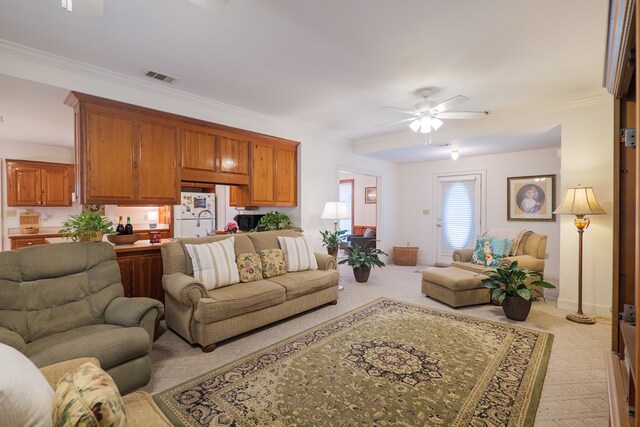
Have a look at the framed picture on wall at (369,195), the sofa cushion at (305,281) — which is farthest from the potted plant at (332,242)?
the framed picture on wall at (369,195)

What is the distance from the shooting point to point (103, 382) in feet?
3.08

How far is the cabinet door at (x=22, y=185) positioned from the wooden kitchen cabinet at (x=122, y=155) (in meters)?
3.52

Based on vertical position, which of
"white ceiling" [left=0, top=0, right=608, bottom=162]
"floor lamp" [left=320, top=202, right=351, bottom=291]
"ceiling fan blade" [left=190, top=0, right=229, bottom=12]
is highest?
"white ceiling" [left=0, top=0, right=608, bottom=162]

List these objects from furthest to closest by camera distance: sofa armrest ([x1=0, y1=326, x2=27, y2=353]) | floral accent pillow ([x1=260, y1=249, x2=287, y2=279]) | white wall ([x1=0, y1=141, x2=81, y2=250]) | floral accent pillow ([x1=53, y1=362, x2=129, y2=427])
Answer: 1. white wall ([x1=0, y1=141, x2=81, y2=250])
2. floral accent pillow ([x1=260, y1=249, x2=287, y2=279])
3. sofa armrest ([x1=0, y1=326, x2=27, y2=353])
4. floral accent pillow ([x1=53, y1=362, x2=129, y2=427])

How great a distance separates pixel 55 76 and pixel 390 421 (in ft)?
13.1

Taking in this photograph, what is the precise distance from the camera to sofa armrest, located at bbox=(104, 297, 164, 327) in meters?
2.20

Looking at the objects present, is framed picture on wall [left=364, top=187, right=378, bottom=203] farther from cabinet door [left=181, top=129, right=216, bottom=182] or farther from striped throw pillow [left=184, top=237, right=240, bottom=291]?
striped throw pillow [left=184, top=237, right=240, bottom=291]

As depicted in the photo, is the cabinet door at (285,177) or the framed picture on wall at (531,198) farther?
the framed picture on wall at (531,198)

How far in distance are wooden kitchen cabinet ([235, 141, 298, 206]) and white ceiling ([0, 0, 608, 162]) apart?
0.82m

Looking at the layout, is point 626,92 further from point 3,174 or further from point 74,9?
point 3,174

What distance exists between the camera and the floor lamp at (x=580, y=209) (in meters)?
3.28

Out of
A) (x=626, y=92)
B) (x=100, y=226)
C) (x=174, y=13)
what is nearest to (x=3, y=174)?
(x=100, y=226)

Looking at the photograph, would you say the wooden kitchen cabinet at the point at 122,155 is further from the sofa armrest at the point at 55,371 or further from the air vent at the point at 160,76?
the sofa armrest at the point at 55,371

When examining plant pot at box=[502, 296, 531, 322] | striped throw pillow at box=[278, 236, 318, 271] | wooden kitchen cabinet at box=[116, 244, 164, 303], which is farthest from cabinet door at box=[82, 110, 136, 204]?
plant pot at box=[502, 296, 531, 322]
